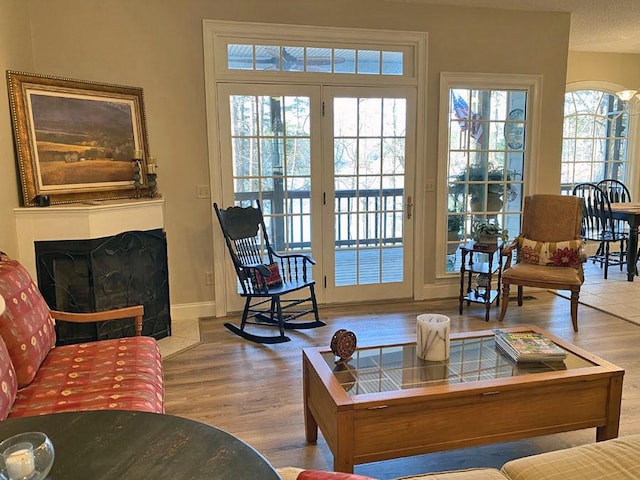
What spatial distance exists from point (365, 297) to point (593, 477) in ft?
11.5

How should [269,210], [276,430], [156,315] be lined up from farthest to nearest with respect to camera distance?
[269,210]
[156,315]
[276,430]

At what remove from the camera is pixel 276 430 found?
261 centimetres

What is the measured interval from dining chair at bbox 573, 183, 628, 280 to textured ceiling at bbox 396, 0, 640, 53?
5.72ft

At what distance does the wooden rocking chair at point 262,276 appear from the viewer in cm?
393

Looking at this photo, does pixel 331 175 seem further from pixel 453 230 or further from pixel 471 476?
pixel 471 476

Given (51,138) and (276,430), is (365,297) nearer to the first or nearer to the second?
(276,430)

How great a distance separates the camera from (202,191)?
→ 4340 millimetres

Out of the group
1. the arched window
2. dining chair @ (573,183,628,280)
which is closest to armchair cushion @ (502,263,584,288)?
dining chair @ (573,183,628,280)

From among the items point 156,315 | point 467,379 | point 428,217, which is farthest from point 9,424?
point 428,217

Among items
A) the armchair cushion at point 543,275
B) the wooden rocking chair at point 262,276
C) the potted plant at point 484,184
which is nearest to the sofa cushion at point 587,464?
the wooden rocking chair at point 262,276

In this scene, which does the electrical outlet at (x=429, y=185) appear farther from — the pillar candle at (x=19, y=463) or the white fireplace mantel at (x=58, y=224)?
the pillar candle at (x=19, y=463)

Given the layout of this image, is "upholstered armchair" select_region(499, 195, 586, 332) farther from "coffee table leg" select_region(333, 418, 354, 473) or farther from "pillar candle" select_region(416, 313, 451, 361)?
"coffee table leg" select_region(333, 418, 354, 473)

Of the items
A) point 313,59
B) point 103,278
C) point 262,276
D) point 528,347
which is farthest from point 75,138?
Result: point 528,347

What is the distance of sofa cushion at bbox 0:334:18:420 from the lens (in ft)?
5.77
